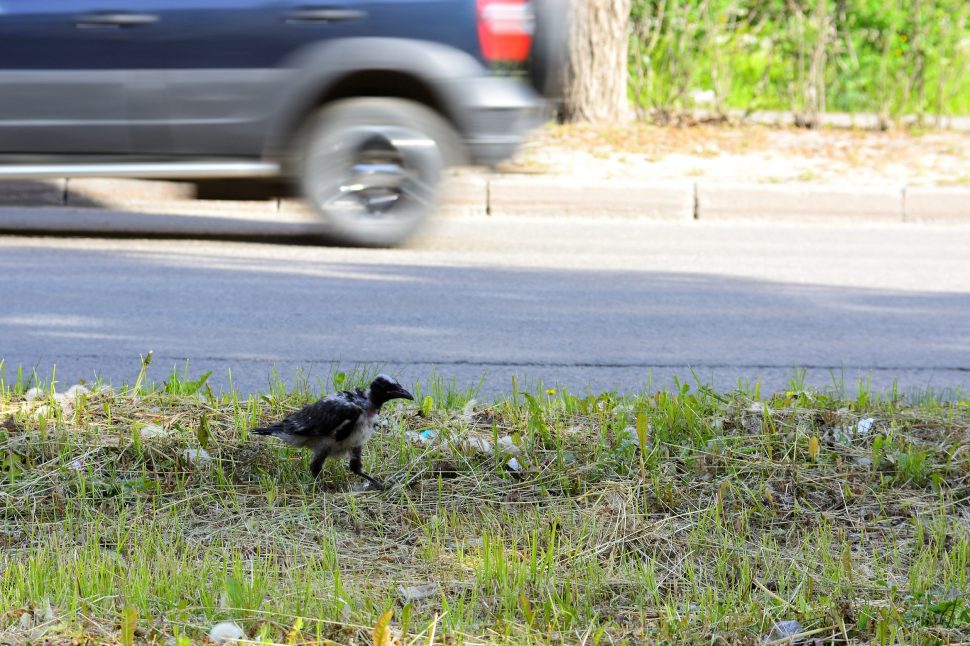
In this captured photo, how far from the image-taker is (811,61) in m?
12.8

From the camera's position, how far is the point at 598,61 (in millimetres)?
12891

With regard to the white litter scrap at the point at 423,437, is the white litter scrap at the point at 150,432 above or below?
above

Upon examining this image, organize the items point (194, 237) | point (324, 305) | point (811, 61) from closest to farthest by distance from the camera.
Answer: point (324, 305), point (194, 237), point (811, 61)

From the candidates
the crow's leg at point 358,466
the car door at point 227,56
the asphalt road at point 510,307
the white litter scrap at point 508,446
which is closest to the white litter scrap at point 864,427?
the asphalt road at point 510,307

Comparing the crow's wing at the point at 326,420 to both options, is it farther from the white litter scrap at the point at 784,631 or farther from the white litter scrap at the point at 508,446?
the white litter scrap at the point at 784,631

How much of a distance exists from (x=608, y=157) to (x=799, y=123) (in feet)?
9.65

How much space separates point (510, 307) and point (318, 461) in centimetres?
297

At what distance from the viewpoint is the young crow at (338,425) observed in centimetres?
350

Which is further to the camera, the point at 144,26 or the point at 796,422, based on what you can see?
the point at 144,26

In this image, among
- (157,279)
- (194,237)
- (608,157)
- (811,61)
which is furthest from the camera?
(811,61)

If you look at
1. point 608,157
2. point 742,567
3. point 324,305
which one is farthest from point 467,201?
point 742,567

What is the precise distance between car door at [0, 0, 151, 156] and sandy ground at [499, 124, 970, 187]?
3.39m

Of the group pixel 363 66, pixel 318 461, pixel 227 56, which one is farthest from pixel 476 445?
pixel 227 56

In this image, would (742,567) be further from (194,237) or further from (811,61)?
(811,61)
